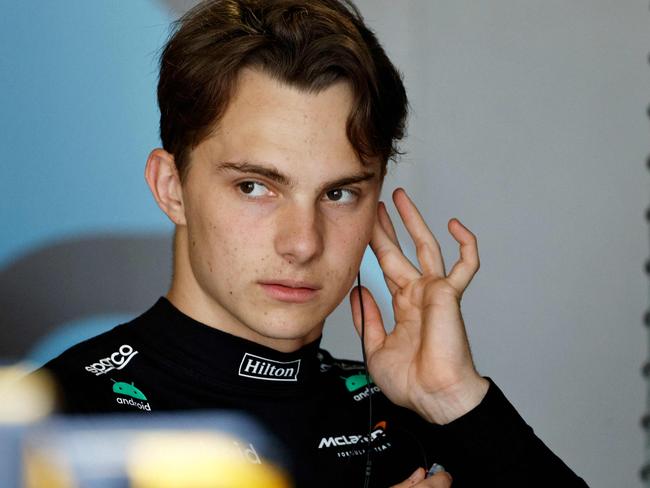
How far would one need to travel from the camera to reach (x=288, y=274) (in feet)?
5.87

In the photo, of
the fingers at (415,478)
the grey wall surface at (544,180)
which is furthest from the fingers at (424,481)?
the grey wall surface at (544,180)

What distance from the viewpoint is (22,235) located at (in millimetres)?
2518

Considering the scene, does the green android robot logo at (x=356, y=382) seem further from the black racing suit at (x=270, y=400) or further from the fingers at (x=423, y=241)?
the fingers at (x=423, y=241)

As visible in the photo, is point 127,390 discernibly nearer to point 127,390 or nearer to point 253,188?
point 127,390

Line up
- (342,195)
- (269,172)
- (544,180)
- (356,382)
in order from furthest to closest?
(544,180) < (356,382) < (342,195) < (269,172)

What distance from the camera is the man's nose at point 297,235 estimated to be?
1765 millimetres

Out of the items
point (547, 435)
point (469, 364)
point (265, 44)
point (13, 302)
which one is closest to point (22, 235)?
point (13, 302)

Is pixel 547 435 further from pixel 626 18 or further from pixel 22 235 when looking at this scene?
pixel 22 235

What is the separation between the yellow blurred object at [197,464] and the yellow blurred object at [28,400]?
0.53 feet

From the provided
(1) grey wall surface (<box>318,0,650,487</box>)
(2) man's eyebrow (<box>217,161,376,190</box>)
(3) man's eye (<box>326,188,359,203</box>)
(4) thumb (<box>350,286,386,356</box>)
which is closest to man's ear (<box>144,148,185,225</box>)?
(2) man's eyebrow (<box>217,161,376,190</box>)

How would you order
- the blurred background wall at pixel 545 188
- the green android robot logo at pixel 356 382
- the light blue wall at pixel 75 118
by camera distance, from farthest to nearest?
the blurred background wall at pixel 545 188
the light blue wall at pixel 75 118
the green android robot logo at pixel 356 382

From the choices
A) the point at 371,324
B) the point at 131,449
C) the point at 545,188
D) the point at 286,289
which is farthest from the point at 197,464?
the point at 545,188

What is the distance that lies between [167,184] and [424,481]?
68cm

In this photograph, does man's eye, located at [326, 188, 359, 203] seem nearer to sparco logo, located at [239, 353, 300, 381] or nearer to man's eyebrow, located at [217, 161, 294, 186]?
man's eyebrow, located at [217, 161, 294, 186]
